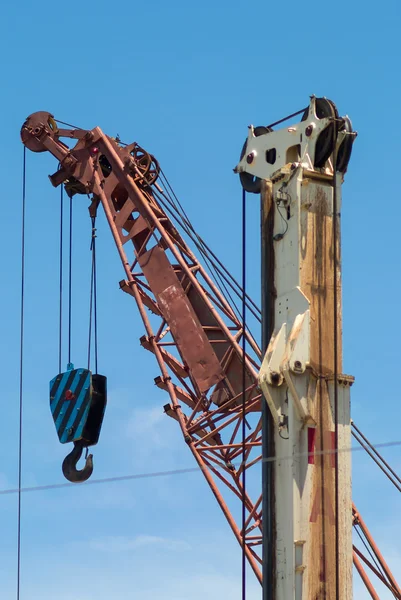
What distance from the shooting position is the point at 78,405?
2169 centimetres

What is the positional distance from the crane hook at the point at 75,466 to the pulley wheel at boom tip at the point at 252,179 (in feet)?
33.4

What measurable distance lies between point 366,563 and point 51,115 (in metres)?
10.6

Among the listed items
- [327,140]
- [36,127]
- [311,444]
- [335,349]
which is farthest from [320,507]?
[36,127]

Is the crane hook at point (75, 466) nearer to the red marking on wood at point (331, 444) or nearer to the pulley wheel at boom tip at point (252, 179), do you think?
the pulley wheel at boom tip at point (252, 179)

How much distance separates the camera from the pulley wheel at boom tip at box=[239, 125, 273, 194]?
41.2 ft

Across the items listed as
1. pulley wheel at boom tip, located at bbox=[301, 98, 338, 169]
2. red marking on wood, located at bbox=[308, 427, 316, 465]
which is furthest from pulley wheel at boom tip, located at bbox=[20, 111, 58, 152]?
red marking on wood, located at bbox=[308, 427, 316, 465]

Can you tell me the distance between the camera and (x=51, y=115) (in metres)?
26.2

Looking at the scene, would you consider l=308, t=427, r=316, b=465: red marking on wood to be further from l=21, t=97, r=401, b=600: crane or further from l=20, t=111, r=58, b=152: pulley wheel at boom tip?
l=20, t=111, r=58, b=152: pulley wheel at boom tip

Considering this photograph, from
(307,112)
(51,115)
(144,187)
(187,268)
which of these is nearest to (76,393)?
(187,268)

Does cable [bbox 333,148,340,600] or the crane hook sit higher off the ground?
the crane hook

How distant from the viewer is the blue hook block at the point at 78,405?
70.5ft

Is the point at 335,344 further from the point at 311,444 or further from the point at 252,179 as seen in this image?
the point at 252,179

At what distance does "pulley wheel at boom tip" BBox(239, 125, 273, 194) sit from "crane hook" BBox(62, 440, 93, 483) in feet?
33.4

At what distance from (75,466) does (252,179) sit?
34.4ft
